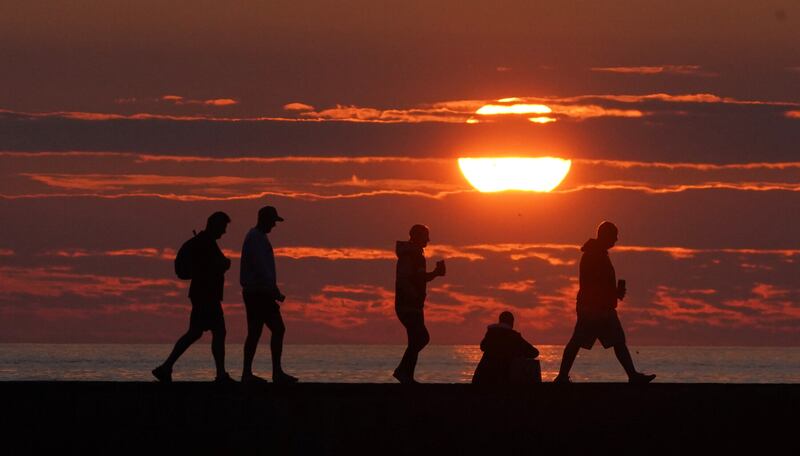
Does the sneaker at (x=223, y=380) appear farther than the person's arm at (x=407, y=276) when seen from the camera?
No

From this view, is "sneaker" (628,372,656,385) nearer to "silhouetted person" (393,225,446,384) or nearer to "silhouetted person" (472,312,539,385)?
"silhouetted person" (472,312,539,385)

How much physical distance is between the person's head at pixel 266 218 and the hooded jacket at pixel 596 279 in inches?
160

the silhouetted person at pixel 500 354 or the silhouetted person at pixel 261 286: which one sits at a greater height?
the silhouetted person at pixel 261 286

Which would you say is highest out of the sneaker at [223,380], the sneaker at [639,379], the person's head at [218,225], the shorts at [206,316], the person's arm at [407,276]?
the person's head at [218,225]

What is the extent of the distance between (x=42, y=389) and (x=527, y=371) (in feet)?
19.3

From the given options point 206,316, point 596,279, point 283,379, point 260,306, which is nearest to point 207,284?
point 206,316

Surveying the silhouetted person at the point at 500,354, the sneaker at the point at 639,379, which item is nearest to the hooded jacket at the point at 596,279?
the sneaker at the point at 639,379

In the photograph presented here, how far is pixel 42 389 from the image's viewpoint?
20.1 metres

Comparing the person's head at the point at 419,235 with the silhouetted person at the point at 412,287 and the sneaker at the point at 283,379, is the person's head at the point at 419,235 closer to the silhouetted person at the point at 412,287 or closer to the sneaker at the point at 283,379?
the silhouetted person at the point at 412,287

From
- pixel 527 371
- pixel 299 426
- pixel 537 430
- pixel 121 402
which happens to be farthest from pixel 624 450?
pixel 527 371

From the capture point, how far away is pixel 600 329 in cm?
2319

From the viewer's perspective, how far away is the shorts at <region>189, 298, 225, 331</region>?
21984 mm

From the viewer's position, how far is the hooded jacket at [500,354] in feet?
73.4

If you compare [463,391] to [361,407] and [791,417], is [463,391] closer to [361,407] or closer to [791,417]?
[361,407]
